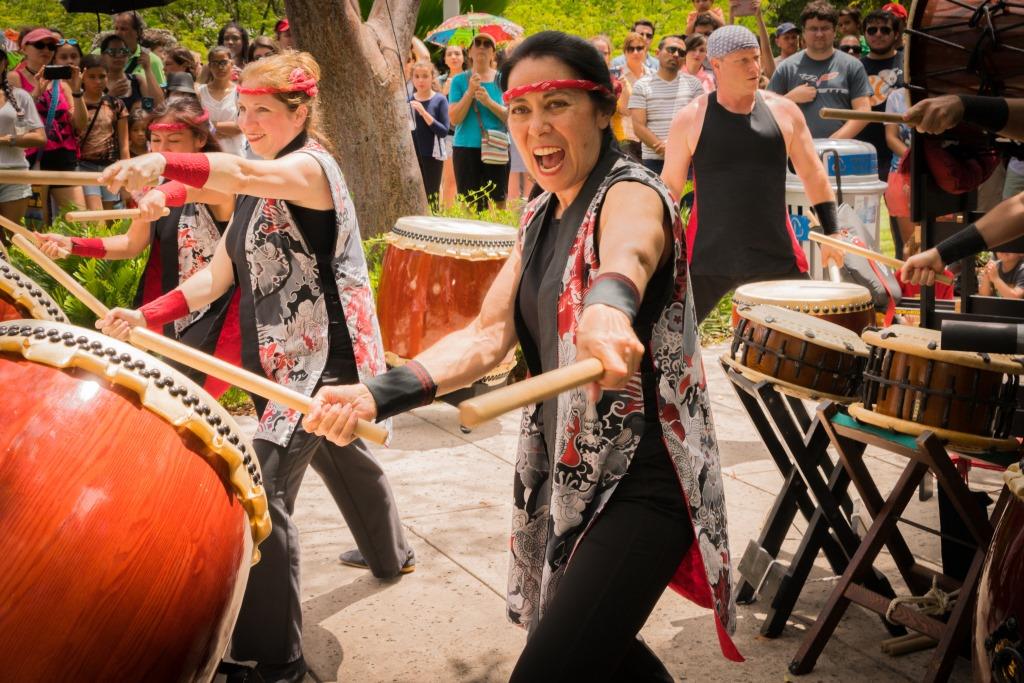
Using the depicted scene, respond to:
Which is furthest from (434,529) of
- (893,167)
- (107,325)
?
(893,167)

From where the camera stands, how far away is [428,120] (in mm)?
11656

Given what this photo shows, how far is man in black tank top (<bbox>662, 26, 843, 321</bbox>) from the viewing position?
5.52 metres

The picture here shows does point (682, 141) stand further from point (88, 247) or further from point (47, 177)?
point (47, 177)

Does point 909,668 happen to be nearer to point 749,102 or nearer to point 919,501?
point 919,501

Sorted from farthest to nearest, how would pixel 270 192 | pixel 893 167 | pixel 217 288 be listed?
pixel 893 167
pixel 217 288
pixel 270 192

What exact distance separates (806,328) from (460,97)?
7.80 m

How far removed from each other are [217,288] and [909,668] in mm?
2735

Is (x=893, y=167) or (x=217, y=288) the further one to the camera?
(x=893, y=167)

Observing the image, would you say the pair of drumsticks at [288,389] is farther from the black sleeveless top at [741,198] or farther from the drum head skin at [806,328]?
the black sleeveless top at [741,198]

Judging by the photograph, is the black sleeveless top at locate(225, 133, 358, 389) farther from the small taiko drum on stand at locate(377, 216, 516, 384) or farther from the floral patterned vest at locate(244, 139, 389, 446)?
the small taiko drum on stand at locate(377, 216, 516, 384)

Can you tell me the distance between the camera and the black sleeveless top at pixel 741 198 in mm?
5520

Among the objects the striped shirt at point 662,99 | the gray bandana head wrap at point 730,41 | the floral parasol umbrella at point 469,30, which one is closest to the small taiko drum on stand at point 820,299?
the gray bandana head wrap at point 730,41

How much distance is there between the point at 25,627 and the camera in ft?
7.00

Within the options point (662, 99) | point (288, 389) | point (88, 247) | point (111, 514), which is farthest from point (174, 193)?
point (662, 99)
